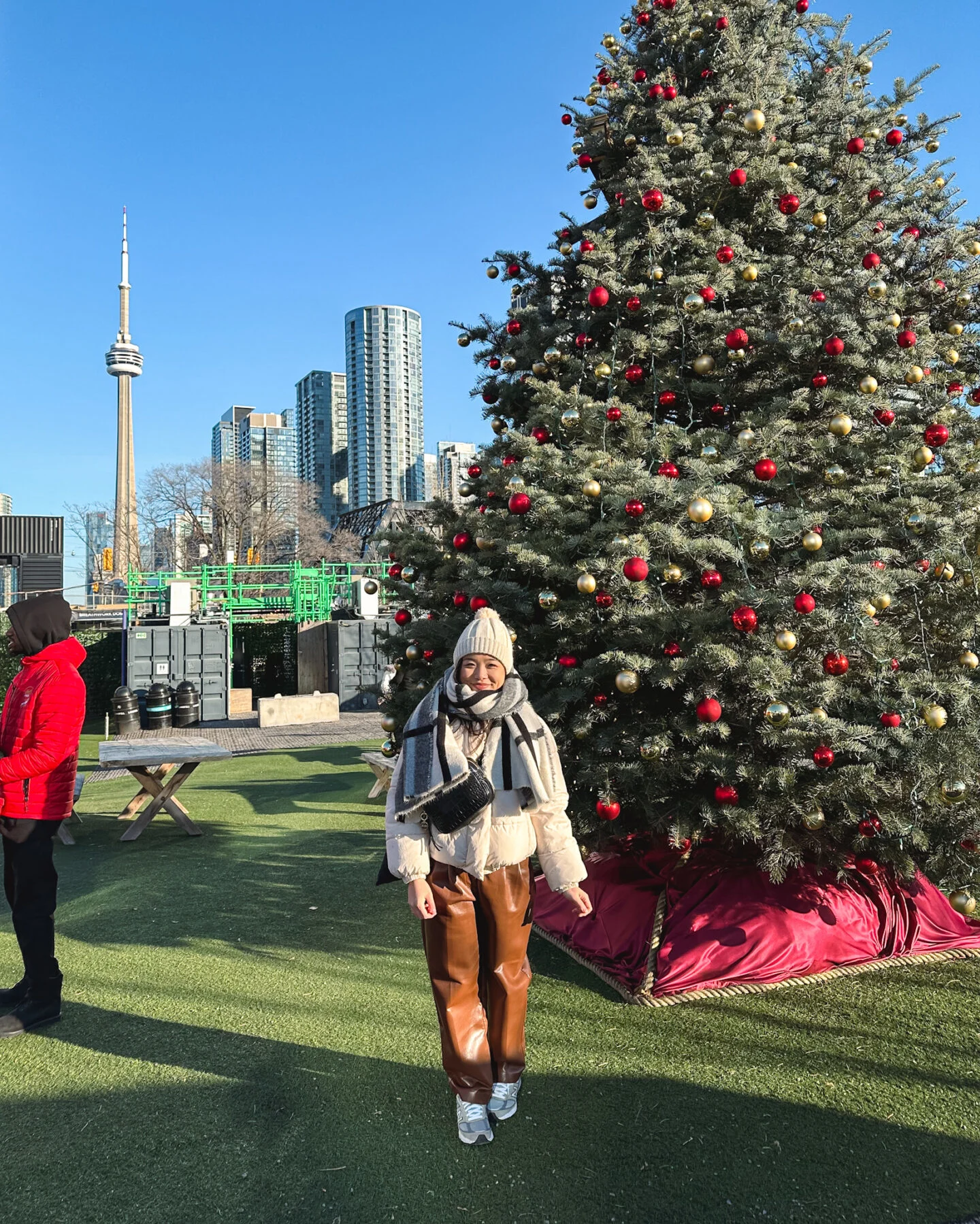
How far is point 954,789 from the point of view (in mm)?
3611

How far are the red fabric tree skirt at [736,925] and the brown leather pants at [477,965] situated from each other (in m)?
1.30

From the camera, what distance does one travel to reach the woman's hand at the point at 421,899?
9.50 feet

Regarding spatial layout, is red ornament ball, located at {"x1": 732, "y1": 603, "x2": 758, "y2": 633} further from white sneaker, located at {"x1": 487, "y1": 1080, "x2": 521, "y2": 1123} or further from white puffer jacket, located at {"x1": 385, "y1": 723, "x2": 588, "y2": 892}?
white sneaker, located at {"x1": 487, "y1": 1080, "x2": 521, "y2": 1123}

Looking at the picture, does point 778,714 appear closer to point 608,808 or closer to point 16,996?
point 608,808

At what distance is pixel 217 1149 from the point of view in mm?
3012

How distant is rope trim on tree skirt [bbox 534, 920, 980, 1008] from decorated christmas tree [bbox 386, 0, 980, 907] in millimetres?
592

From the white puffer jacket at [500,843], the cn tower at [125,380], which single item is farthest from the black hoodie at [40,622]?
the cn tower at [125,380]

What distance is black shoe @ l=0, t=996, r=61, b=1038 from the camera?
3914 mm

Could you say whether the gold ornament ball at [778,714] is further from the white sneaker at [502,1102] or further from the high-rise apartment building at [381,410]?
the high-rise apartment building at [381,410]

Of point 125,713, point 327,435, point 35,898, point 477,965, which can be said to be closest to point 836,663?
point 477,965

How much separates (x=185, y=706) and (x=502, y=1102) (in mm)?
16705

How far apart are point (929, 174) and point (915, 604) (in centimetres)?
329

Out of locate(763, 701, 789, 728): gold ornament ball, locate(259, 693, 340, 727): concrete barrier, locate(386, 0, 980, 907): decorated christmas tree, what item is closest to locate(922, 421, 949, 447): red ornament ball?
locate(386, 0, 980, 907): decorated christmas tree

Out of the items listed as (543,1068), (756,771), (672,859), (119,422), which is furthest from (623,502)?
(119,422)
